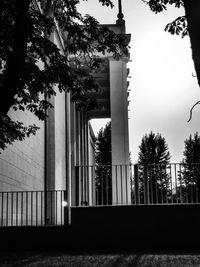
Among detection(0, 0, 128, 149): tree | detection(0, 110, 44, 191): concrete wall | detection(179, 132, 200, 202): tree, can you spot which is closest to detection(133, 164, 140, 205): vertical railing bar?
detection(179, 132, 200, 202): tree

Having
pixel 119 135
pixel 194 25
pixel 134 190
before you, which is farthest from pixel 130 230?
pixel 194 25

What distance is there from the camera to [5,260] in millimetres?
10055

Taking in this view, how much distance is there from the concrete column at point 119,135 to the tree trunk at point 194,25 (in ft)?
28.0

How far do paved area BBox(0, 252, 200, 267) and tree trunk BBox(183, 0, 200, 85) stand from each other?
585 cm

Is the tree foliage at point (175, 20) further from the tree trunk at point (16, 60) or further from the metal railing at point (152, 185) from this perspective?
the metal railing at point (152, 185)

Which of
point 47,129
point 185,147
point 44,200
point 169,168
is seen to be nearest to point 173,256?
point 169,168

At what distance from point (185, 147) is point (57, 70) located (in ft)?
190

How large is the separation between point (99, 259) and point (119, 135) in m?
5.12

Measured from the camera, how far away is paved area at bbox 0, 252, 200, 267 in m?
9.47

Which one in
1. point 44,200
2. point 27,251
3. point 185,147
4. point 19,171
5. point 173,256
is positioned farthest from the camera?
point 185,147

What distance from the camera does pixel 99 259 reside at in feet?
33.1

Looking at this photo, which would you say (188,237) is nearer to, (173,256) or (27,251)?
(173,256)

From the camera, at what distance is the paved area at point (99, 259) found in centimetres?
947

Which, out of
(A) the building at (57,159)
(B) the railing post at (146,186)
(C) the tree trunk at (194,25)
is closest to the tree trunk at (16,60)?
(C) the tree trunk at (194,25)
